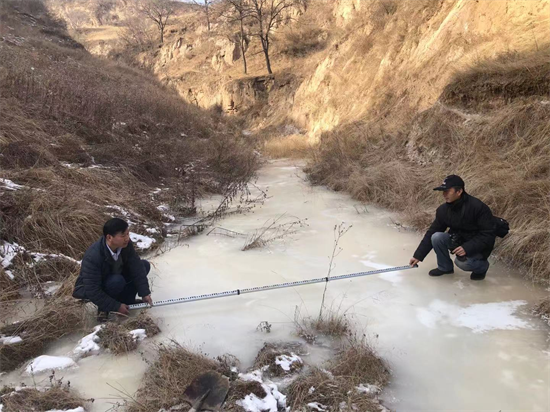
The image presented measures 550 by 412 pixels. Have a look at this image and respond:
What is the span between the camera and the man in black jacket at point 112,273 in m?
3.54

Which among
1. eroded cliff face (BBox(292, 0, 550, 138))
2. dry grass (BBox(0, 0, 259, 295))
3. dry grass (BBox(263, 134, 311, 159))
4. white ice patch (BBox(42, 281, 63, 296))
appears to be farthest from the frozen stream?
dry grass (BBox(263, 134, 311, 159))

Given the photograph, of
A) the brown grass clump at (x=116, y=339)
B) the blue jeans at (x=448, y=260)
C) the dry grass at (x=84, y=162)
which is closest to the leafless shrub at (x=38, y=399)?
the brown grass clump at (x=116, y=339)

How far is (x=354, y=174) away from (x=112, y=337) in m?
6.67

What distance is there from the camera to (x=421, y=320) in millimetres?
3914

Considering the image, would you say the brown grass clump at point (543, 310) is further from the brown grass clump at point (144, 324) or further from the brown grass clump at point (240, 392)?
the brown grass clump at point (144, 324)

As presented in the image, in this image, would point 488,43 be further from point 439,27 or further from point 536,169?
point 536,169

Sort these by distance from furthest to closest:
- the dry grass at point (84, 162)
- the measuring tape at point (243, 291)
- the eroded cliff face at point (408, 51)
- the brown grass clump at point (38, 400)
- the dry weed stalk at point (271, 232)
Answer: the eroded cliff face at point (408, 51)
the dry weed stalk at point (271, 232)
the dry grass at point (84, 162)
the measuring tape at point (243, 291)
the brown grass clump at point (38, 400)

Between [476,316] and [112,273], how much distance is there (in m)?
3.63

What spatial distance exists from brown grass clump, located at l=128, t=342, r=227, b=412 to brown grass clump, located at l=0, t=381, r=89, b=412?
0.44m

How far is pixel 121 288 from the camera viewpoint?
12.5 feet

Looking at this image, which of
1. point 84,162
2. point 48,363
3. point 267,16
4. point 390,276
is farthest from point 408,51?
point 267,16

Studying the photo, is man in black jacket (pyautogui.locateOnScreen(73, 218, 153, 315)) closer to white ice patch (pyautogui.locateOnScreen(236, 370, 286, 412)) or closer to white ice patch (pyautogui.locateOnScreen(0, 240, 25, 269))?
white ice patch (pyautogui.locateOnScreen(0, 240, 25, 269))

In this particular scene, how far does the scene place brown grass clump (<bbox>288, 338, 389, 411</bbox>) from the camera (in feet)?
9.08

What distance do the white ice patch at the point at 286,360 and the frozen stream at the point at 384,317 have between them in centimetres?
30
